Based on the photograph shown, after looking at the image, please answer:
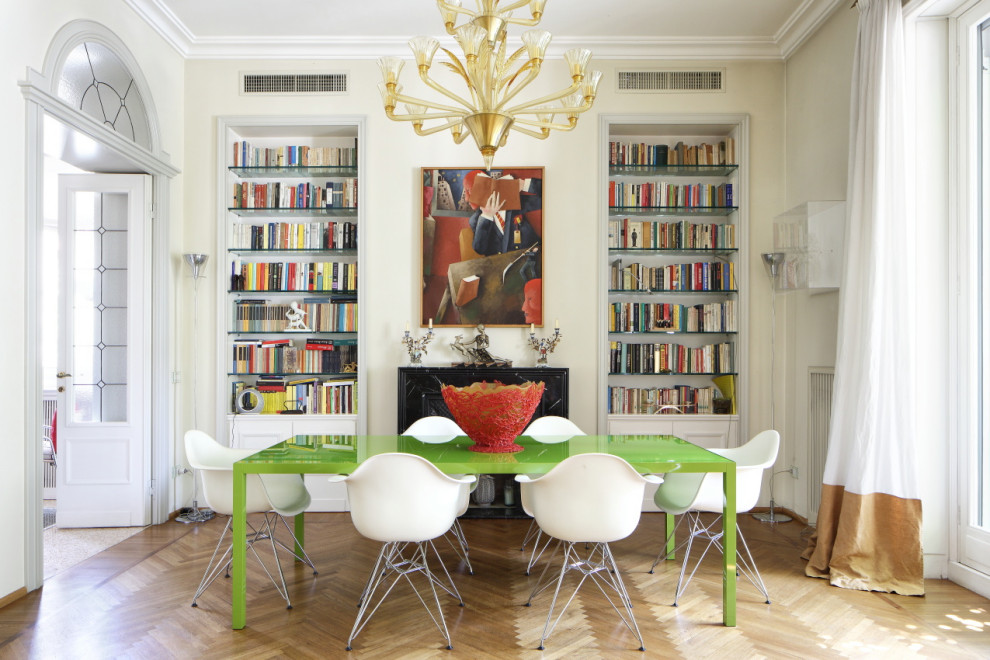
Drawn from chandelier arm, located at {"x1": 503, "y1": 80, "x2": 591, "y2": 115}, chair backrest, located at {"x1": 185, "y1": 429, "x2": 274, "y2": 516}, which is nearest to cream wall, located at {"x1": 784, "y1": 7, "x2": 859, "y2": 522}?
chandelier arm, located at {"x1": 503, "y1": 80, "x2": 591, "y2": 115}

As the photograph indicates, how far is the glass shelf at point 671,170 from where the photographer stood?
5285 mm

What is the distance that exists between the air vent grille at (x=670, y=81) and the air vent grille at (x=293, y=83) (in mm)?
2303

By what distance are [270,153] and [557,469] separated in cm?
397

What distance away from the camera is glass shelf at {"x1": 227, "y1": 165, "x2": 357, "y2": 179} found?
5258mm

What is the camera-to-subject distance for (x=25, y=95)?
3.42m

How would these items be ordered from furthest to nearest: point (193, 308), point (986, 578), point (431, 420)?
1. point (193, 308)
2. point (431, 420)
3. point (986, 578)

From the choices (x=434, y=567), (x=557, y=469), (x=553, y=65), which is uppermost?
(x=553, y=65)

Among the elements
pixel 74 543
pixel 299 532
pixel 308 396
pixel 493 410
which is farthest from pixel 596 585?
pixel 74 543

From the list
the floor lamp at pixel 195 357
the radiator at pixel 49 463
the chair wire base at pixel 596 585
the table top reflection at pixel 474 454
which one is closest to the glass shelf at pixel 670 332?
the table top reflection at pixel 474 454

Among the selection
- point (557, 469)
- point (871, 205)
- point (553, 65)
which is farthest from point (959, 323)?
point (553, 65)

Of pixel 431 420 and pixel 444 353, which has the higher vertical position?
pixel 444 353

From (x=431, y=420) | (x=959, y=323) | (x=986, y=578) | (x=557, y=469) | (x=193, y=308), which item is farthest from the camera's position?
(x=193, y=308)

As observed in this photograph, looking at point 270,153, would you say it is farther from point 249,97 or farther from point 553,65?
point 553,65

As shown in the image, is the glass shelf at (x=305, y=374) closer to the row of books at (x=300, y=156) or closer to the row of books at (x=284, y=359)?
the row of books at (x=284, y=359)
